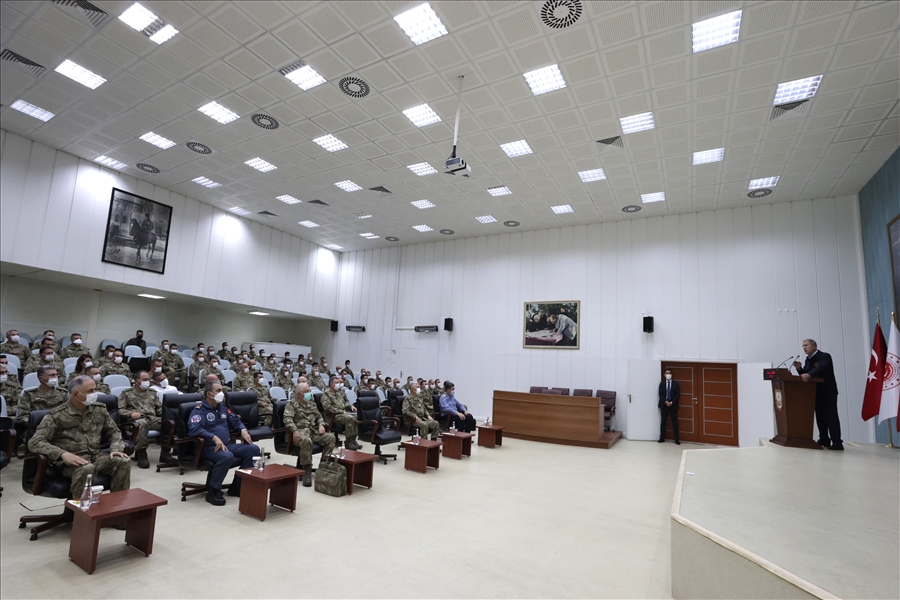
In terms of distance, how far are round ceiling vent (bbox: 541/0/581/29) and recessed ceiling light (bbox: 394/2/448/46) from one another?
1234 millimetres

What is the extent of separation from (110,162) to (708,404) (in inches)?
586

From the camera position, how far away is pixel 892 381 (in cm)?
600

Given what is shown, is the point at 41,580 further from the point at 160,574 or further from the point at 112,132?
the point at 112,132

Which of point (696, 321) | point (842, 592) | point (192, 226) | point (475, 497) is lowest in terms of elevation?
point (475, 497)

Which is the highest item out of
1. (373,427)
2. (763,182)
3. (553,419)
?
(763,182)

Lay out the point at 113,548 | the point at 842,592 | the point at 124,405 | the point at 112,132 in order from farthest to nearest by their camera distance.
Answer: the point at 112,132
the point at 124,405
the point at 113,548
the point at 842,592

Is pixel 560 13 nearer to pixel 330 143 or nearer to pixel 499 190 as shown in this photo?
pixel 330 143

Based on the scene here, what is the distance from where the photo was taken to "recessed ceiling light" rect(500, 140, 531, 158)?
8.28 meters

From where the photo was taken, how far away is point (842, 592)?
194cm

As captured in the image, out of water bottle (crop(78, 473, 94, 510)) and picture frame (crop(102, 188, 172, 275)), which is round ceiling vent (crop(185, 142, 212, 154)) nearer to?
picture frame (crop(102, 188, 172, 275))

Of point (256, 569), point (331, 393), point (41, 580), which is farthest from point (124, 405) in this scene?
point (256, 569)

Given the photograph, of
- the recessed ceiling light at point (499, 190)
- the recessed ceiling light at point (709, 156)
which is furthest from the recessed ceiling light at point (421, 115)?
the recessed ceiling light at point (709, 156)

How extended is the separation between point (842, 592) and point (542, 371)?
10.6 meters

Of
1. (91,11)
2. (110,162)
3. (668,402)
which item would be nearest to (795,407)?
(668,402)
